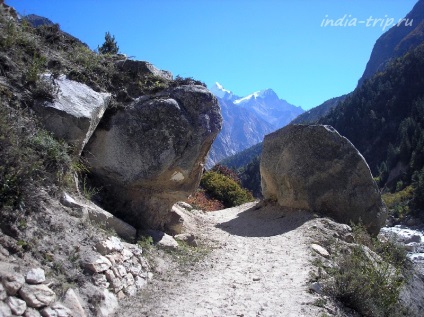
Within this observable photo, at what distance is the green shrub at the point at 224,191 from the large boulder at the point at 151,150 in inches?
492

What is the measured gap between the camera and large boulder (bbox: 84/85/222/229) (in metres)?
8.94

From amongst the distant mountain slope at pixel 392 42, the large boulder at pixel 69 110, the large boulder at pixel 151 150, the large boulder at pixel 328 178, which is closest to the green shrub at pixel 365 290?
the large boulder at pixel 151 150

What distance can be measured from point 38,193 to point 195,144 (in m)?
4.37

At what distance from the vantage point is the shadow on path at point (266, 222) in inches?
536

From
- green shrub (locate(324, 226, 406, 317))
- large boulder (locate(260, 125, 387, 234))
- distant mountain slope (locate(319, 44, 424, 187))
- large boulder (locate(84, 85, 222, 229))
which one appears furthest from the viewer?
distant mountain slope (locate(319, 44, 424, 187))

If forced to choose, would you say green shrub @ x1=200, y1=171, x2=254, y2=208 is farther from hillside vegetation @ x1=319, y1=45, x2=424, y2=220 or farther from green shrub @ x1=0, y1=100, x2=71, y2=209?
hillside vegetation @ x1=319, y1=45, x2=424, y2=220

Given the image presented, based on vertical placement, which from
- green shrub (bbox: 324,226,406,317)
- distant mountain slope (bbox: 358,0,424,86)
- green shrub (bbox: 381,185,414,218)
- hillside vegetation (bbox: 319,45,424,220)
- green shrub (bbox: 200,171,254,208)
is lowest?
green shrub (bbox: 324,226,406,317)

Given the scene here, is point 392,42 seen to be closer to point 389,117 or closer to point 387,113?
point 387,113

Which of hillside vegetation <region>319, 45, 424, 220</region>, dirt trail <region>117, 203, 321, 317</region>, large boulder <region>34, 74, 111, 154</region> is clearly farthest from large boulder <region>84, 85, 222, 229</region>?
hillside vegetation <region>319, 45, 424, 220</region>

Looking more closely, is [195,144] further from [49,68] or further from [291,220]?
[291,220]

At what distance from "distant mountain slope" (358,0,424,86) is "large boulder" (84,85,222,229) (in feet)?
529

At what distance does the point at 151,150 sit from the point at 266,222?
7.55m

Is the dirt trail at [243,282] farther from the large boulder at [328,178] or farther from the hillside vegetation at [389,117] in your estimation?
the hillside vegetation at [389,117]

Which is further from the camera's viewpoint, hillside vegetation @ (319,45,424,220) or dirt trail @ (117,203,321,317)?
hillside vegetation @ (319,45,424,220)
